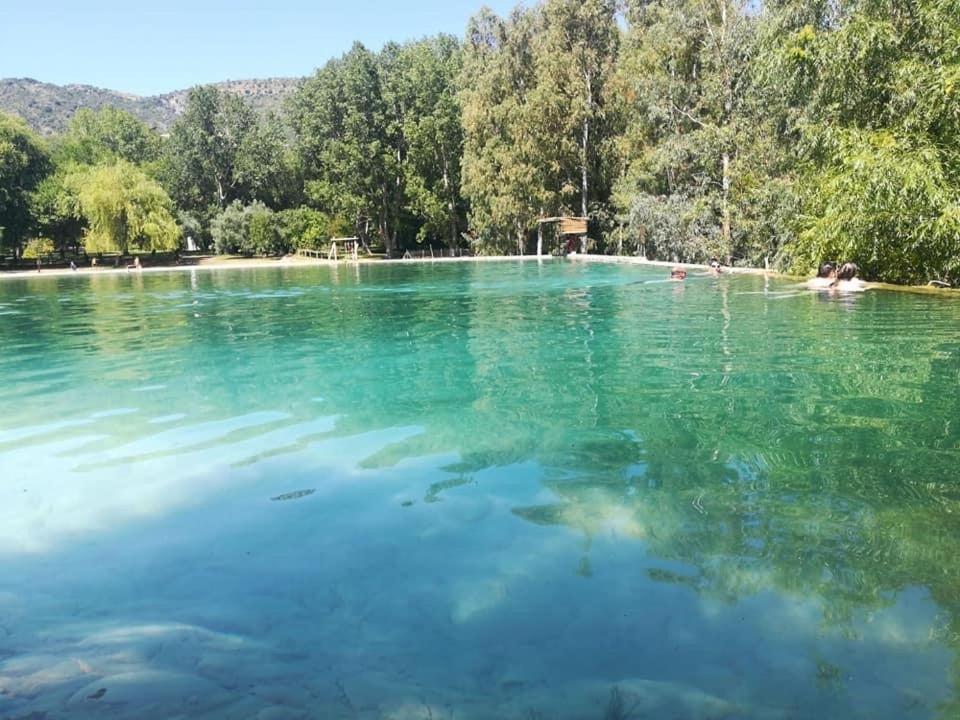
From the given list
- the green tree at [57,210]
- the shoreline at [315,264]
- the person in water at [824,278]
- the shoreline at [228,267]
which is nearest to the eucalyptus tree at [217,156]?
the shoreline at [315,264]

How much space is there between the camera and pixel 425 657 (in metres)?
3.83

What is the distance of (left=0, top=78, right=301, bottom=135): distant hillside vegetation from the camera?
16088cm

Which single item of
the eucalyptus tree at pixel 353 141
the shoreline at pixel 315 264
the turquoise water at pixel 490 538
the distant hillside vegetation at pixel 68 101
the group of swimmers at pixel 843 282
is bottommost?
the turquoise water at pixel 490 538

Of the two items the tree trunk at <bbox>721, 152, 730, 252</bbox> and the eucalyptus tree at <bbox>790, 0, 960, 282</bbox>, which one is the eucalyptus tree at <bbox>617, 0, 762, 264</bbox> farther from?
the eucalyptus tree at <bbox>790, 0, 960, 282</bbox>

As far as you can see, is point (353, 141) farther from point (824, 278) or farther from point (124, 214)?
point (824, 278)

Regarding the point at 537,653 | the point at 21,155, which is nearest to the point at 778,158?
the point at 537,653

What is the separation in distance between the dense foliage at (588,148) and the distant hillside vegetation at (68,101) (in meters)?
93.5

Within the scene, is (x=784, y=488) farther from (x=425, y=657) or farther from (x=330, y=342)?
(x=330, y=342)

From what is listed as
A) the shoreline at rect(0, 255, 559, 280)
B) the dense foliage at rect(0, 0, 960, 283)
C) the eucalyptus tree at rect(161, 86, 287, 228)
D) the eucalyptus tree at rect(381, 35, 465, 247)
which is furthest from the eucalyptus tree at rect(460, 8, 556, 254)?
the eucalyptus tree at rect(161, 86, 287, 228)

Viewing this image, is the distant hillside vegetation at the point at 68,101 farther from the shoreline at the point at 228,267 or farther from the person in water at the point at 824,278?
the person in water at the point at 824,278

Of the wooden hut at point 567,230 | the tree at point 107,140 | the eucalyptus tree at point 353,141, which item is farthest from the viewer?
the tree at point 107,140

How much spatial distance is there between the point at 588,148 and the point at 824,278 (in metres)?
29.5

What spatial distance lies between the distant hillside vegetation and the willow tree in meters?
104

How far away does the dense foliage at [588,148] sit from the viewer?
21.3m
